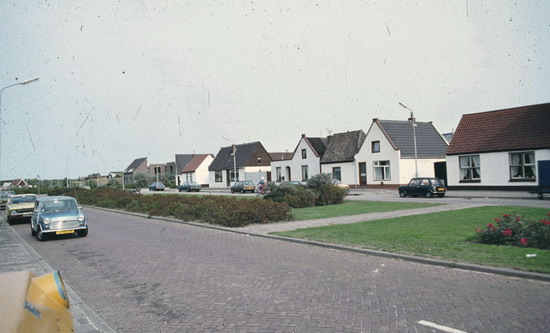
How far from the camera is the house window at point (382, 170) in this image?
42.2 m

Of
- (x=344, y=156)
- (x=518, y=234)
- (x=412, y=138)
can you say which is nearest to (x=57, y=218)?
(x=518, y=234)

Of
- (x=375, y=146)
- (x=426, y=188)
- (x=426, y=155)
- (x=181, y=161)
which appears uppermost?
(x=181, y=161)

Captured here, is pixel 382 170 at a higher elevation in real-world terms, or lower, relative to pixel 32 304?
higher

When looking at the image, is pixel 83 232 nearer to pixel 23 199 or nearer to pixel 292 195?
pixel 292 195

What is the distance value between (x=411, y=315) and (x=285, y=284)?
2.52m

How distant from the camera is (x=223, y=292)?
7258 mm

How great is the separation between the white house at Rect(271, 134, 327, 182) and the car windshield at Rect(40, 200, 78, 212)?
3761 centimetres

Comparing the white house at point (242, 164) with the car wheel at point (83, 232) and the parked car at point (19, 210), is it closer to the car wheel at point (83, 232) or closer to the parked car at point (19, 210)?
the parked car at point (19, 210)

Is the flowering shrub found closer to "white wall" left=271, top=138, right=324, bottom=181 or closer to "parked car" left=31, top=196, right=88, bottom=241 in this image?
"parked car" left=31, top=196, right=88, bottom=241

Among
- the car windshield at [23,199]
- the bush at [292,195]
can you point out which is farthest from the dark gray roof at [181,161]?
the bush at [292,195]

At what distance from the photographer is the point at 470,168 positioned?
1324 inches

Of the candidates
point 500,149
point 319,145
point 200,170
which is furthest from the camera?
point 200,170

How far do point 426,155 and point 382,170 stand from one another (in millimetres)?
4572

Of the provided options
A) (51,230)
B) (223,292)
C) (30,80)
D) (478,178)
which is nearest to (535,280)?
(223,292)
